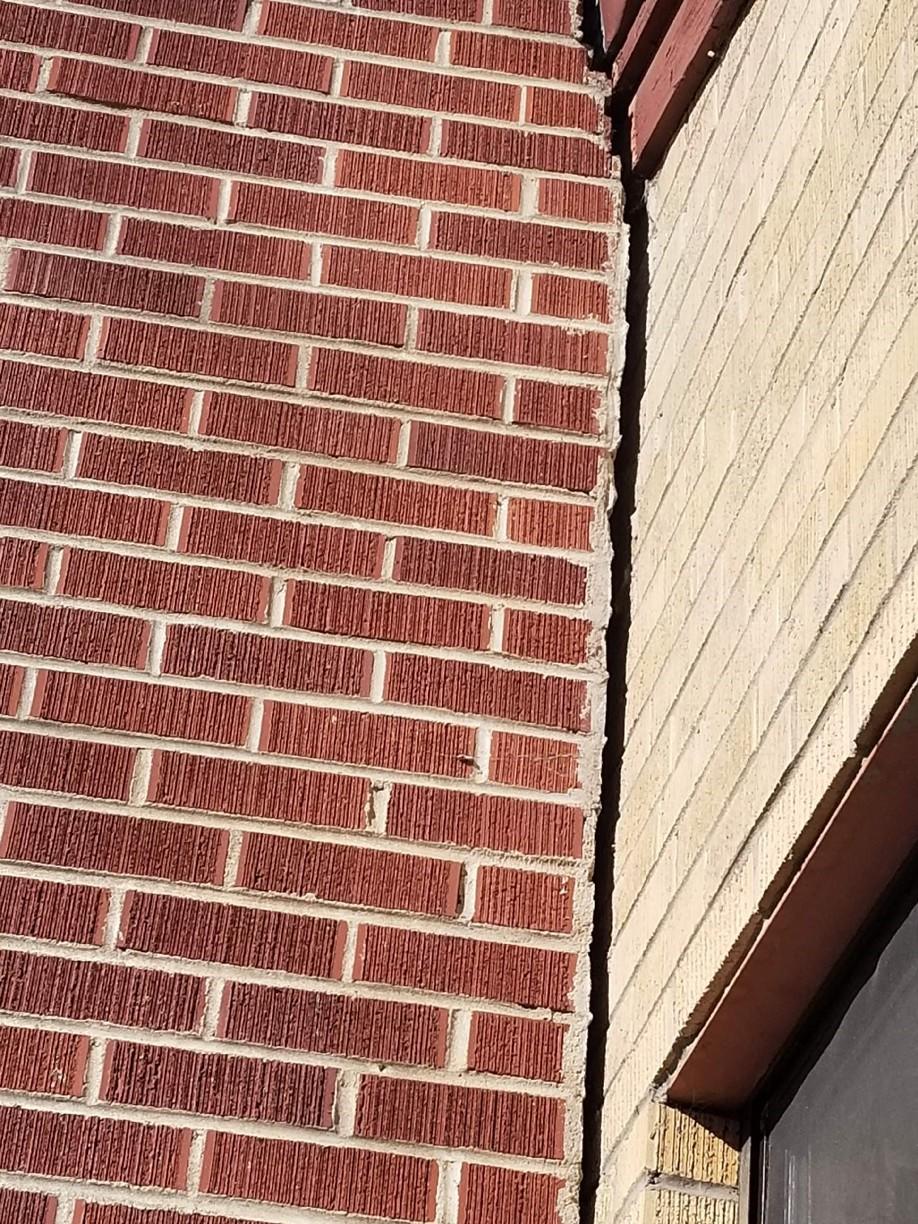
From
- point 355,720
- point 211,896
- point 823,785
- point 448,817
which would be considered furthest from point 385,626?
point 823,785

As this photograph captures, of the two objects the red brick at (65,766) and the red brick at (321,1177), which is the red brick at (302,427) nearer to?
the red brick at (65,766)

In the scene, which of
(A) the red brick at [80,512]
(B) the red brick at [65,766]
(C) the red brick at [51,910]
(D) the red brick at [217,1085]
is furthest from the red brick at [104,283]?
(D) the red brick at [217,1085]

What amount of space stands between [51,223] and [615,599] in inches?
45.8

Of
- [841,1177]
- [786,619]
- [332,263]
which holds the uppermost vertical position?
[332,263]

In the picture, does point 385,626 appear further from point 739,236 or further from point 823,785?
point 823,785

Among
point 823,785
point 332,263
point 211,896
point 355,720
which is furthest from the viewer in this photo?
point 332,263

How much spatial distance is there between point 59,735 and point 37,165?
3.50 feet

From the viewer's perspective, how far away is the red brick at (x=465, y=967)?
2.09m

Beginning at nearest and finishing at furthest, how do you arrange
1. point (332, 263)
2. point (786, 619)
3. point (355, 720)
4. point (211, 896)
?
point (786, 619) → point (211, 896) → point (355, 720) → point (332, 263)

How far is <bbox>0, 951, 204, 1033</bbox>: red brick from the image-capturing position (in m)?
2.02

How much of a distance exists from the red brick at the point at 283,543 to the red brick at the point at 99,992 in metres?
0.65

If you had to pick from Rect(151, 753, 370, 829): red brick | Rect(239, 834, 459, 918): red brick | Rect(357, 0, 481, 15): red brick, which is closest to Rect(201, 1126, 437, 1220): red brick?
Rect(239, 834, 459, 918): red brick

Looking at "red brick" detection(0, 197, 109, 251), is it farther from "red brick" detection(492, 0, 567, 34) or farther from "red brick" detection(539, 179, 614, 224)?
"red brick" detection(492, 0, 567, 34)

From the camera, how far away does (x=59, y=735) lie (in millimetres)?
2195
